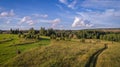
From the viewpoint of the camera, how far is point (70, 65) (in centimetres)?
4303

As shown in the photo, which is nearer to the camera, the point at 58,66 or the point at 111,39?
the point at 58,66

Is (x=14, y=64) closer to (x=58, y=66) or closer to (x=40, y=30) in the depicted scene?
(x=58, y=66)

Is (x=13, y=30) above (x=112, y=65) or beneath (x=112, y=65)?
above

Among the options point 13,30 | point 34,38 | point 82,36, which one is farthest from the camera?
point 82,36

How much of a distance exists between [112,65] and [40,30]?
348ft

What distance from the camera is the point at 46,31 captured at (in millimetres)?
148250

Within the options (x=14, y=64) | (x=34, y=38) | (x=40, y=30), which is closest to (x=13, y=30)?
(x=40, y=30)

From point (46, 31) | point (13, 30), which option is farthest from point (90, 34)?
point (13, 30)

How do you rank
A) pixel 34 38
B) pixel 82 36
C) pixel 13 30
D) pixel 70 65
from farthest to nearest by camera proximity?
pixel 82 36 < pixel 13 30 < pixel 34 38 < pixel 70 65

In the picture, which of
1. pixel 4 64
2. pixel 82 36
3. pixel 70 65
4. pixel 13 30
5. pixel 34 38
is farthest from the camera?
pixel 82 36

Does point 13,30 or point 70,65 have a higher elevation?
point 13,30

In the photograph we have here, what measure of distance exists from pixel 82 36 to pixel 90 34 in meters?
8.52

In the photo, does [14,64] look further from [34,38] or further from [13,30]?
[13,30]

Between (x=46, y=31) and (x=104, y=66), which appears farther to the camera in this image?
(x=46, y=31)
